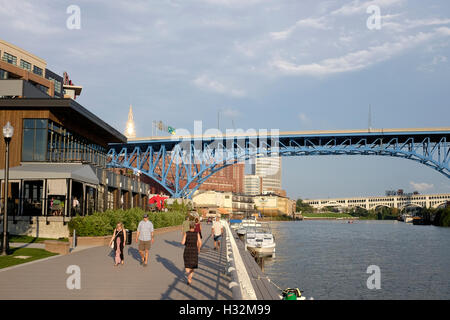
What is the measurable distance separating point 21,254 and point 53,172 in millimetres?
9107

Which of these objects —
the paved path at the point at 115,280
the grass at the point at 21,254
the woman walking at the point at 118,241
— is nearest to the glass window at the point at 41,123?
the grass at the point at 21,254

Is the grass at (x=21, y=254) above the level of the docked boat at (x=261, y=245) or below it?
above

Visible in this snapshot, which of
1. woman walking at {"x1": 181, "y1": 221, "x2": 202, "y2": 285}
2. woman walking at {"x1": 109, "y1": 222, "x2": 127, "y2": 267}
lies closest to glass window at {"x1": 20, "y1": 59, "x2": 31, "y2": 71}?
woman walking at {"x1": 109, "y1": 222, "x2": 127, "y2": 267}

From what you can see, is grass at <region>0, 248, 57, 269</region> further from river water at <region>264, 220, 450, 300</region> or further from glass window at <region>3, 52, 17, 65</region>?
glass window at <region>3, 52, 17, 65</region>

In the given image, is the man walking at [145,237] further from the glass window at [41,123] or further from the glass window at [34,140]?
the glass window at [41,123]

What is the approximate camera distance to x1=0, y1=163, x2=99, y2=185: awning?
92.4 feet

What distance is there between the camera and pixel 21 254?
1978 centimetres

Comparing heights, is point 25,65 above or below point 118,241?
above

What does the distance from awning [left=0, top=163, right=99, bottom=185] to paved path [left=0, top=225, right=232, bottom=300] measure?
362 inches

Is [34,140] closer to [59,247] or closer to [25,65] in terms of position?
[59,247]

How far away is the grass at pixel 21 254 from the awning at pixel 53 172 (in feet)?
24.1

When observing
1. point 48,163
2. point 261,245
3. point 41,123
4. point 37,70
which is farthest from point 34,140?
point 37,70

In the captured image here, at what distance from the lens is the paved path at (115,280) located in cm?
1164
